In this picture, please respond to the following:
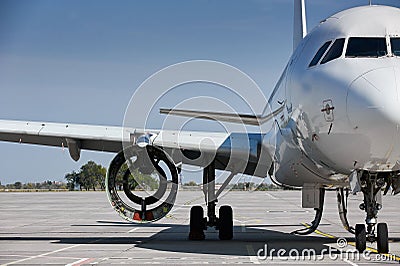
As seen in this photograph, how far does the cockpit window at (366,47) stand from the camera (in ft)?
38.2

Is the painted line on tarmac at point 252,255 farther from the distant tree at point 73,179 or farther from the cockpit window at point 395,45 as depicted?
the distant tree at point 73,179

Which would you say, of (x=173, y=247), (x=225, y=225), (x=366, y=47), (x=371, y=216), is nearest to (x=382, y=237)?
(x=371, y=216)

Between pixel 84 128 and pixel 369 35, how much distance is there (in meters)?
8.84

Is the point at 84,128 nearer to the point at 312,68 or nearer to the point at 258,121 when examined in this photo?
the point at 258,121

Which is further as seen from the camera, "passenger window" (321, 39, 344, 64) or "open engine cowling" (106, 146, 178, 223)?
"open engine cowling" (106, 146, 178, 223)

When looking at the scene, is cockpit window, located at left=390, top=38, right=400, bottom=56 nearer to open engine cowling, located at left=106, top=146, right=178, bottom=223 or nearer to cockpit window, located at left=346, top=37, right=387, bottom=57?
cockpit window, located at left=346, top=37, right=387, bottom=57

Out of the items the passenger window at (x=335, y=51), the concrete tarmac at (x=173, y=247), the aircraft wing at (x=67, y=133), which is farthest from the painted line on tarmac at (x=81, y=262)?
the passenger window at (x=335, y=51)

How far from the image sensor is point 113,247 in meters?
16.0

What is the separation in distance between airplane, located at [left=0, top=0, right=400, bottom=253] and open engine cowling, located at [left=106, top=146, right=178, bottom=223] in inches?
1.0

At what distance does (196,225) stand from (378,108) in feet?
28.9

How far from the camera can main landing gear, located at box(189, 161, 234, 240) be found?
724 inches

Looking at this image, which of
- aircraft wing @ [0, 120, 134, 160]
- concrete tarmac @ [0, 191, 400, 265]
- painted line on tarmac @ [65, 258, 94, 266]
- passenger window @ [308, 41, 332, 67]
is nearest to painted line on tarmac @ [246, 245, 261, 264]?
concrete tarmac @ [0, 191, 400, 265]

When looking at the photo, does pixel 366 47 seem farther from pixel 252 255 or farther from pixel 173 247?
pixel 173 247

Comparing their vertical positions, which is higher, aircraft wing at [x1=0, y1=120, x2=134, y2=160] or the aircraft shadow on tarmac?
aircraft wing at [x1=0, y1=120, x2=134, y2=160]
